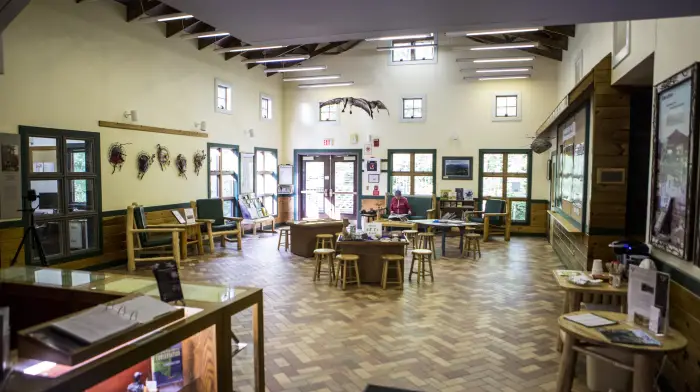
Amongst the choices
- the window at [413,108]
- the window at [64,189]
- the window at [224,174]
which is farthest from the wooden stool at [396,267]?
the window at [413,108]

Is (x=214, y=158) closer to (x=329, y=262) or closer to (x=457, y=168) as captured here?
(x=329, y=262)

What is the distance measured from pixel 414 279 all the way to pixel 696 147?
4.52 meters

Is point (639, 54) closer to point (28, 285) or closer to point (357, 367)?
point (357, 367)

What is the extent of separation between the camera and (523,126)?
Result: 41.2 feet

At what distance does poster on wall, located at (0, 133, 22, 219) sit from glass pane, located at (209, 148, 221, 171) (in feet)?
15.2

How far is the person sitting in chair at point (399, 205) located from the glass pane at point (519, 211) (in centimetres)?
309

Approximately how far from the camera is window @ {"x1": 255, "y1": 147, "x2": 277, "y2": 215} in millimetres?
12844

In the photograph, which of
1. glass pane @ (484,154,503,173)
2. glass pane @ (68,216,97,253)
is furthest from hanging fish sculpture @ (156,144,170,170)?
glass pane @ (484,154,503,173)

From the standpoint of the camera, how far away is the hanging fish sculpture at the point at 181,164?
967 cm

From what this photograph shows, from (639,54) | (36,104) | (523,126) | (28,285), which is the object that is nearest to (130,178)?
(36,104)

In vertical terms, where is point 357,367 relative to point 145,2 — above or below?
below

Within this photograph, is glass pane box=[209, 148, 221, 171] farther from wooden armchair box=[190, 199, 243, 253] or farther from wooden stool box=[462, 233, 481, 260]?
wooden stool box=[462, 233, 481, 260]

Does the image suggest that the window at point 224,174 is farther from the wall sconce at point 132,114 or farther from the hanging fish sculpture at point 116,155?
the hanging fish sculpture at point 116,155

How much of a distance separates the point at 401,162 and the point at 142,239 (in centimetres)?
746
